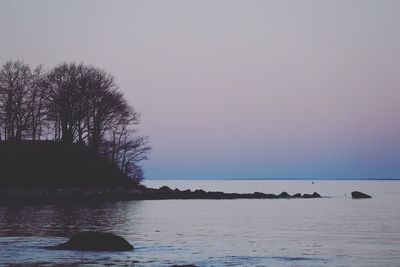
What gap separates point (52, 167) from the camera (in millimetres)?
85250

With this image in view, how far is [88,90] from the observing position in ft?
297

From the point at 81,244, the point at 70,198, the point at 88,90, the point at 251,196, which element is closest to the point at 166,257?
the point at 81,244

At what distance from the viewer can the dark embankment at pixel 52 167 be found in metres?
80.5

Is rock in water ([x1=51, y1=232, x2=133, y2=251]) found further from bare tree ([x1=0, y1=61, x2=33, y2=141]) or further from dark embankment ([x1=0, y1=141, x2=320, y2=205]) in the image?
bare tree ([x1=0, y1=61, x2=33, y2=141])

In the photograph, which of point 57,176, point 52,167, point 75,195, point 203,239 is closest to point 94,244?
point 203,239

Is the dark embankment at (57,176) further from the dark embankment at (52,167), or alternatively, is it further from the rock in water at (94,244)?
the rock in water at (94,244)

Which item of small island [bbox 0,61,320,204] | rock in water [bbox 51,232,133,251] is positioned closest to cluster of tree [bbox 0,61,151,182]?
small island [bbox 0,61,320,204]

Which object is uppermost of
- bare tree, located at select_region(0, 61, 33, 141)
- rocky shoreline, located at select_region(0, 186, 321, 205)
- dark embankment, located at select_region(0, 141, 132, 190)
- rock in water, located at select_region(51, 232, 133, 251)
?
bare tree, located at select_region(0, 61, 33, 141)

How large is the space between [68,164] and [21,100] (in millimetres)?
11817

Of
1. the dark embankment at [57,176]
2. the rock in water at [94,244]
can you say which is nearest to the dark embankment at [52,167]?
the dark embankment at [57,176]

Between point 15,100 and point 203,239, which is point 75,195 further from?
point 203,239

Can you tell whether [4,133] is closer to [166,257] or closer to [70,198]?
[70,198]

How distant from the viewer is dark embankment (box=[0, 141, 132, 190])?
264 feet

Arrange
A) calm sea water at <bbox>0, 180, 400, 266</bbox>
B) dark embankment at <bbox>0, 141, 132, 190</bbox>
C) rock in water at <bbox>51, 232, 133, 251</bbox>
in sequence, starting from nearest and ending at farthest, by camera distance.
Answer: calm sea water at <bbox>0, 180, 400, 266</bbox> < rock in water at <bbox>51, 232, 133, 251</bbox> < dark embankment at <bbox>0, 141, 132, 190</bbox>
